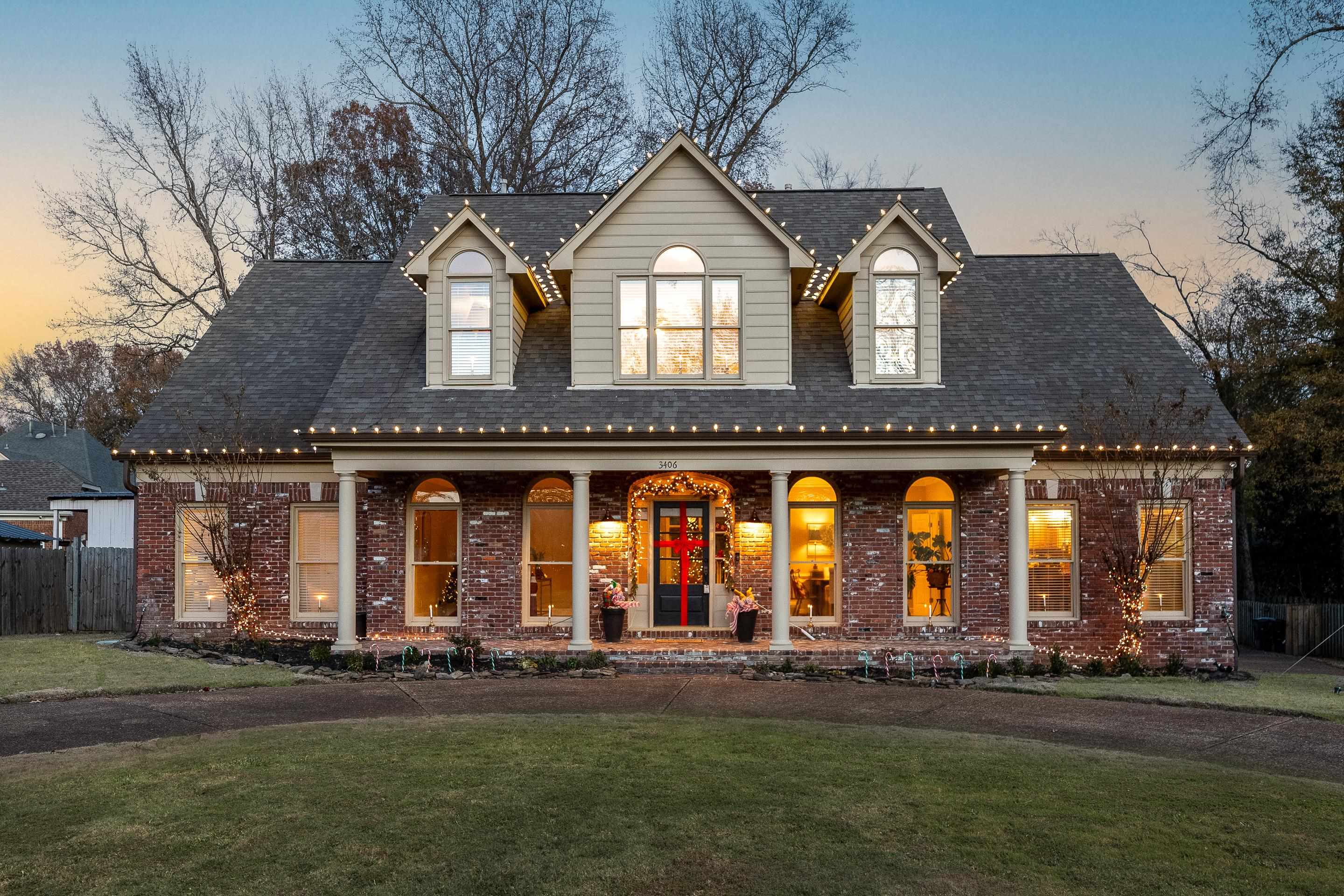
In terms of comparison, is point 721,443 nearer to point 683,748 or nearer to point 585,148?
point 683,748

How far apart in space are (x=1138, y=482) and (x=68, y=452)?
44.4 m

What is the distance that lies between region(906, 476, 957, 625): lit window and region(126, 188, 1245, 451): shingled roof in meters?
1.80

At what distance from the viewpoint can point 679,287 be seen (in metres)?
16.0

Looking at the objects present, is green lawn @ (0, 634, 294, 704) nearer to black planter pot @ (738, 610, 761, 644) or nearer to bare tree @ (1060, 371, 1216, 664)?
black planter pot @ (738, 610, 761, 644)

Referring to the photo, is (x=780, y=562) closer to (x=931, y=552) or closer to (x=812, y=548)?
(x=812, y=548)

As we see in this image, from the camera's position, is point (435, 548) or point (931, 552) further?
point (435, 548)

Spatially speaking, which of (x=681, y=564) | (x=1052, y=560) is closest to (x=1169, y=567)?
(x=1052, y=560)

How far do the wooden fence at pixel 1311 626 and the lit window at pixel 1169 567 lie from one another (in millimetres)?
7591

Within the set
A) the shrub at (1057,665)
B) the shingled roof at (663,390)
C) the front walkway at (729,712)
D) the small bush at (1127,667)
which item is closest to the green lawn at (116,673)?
the front walkway at (729,712)

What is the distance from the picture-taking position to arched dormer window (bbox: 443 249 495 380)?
1588cm

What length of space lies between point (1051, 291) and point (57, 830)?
17767mm

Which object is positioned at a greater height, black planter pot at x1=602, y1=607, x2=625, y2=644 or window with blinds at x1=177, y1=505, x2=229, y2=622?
window with blinds at x1=177, y1=505, x2=229, y2=622

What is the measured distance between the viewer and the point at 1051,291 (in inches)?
758

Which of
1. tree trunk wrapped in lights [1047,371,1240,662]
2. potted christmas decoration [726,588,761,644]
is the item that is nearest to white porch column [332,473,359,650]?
potted christmas decoration [726,588,761,644]
